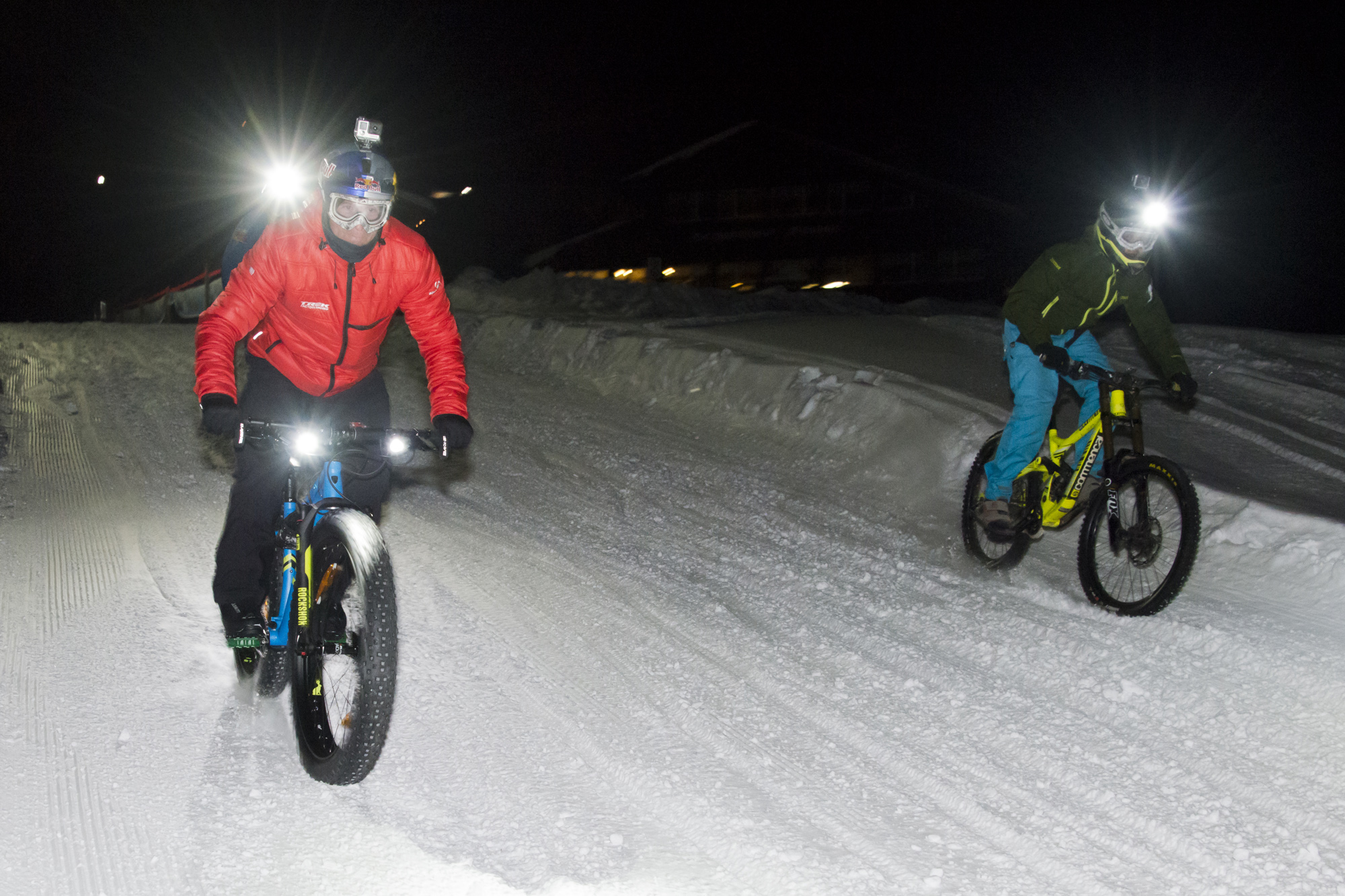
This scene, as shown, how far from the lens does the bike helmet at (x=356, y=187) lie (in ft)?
11.5

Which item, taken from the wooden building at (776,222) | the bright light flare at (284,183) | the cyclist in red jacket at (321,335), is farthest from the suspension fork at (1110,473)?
the wooden building at (776,222)

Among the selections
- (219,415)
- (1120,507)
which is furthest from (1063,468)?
(219,415)

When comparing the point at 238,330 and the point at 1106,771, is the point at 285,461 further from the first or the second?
the point at 1106,771

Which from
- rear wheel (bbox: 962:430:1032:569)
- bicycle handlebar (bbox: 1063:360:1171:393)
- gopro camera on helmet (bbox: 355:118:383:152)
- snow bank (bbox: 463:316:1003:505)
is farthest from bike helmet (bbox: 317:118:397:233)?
snow bank (bbox: 463:316:1003:505)

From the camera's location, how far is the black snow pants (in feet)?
13.0

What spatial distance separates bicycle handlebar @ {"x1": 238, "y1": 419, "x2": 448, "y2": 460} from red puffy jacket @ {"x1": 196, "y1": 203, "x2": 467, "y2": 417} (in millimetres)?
272

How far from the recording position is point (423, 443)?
3570 millimetres

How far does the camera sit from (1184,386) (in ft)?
17.0

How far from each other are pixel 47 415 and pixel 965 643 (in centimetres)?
945

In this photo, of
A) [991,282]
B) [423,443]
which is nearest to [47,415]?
[423,443]

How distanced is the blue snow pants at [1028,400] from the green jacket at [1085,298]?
138mm

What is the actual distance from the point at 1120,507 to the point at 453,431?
11.1ft

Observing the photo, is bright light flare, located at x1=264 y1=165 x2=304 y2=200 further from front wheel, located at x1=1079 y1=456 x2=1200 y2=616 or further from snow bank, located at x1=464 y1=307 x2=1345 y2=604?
front wheel, located at x1=1079 y1=456 x2=1200 y2=616

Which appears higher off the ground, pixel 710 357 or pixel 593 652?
pixel 710 357
